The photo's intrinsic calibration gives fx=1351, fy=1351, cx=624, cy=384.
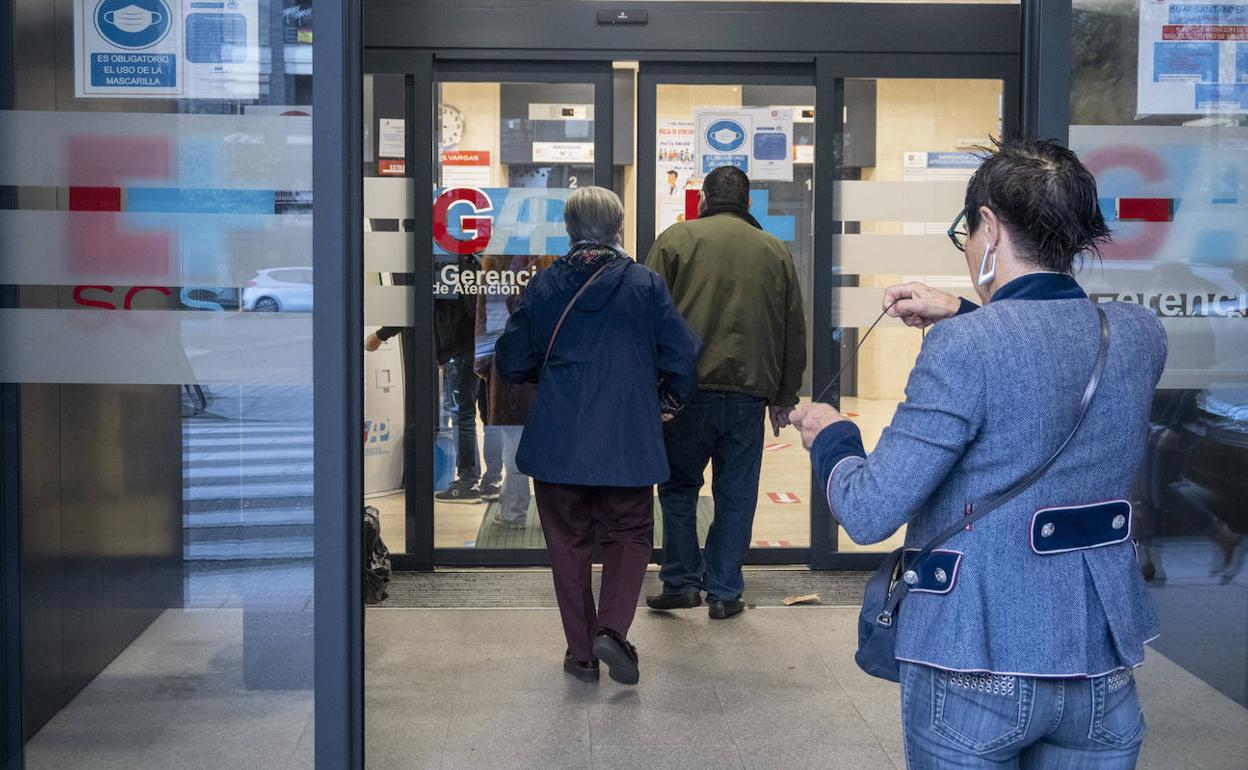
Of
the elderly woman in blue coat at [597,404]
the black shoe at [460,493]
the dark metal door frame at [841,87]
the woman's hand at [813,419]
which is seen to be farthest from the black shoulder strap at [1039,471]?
the black shoe at [460,493]

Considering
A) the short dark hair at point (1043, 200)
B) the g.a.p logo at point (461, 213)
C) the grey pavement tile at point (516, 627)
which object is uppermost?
the g.a.p logo at point (461, 213)

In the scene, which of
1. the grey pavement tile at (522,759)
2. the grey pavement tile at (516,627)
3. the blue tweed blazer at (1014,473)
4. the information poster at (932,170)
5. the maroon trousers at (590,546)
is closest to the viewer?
the blue tweed blazer at (1014,473)

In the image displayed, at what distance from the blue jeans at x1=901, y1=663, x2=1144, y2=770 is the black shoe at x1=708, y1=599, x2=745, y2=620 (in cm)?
345

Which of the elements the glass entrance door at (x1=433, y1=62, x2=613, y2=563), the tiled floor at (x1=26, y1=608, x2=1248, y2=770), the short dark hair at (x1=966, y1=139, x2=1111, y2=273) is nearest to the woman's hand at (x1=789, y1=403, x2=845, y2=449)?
the short dark hair at (x1=966, y1=139, x2=1111, y2=273)

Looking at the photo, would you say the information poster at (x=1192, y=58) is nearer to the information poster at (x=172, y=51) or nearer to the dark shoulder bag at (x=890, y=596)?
the dark shoulder bag at (x=890, y=596)

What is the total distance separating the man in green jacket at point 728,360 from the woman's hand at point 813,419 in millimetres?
3104

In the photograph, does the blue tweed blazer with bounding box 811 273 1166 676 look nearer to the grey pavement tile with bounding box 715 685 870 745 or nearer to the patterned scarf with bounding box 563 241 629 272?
the grey pavement tile with bounding box 715 685 870 745

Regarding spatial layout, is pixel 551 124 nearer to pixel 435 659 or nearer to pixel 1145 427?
pixel 435 659

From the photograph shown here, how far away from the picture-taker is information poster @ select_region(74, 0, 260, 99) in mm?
2965

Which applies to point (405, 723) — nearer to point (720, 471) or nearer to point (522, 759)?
point (522, 759)

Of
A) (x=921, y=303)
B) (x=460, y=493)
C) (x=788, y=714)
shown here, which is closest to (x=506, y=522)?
(x=460, y=493)

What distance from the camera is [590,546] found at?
4.68 m

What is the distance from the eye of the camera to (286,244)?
2979 mm

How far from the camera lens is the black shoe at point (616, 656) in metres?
4.51
